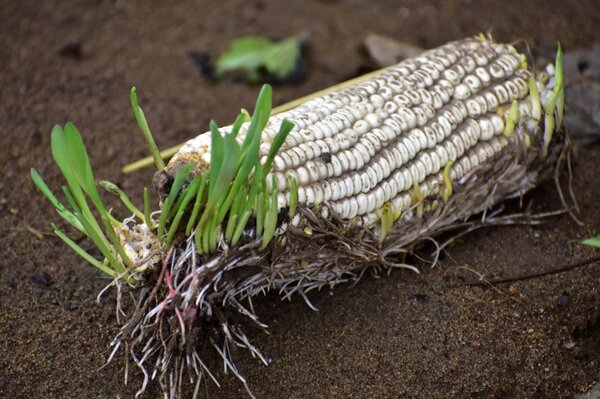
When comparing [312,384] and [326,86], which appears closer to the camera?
[312,384]

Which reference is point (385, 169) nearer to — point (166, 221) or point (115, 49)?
point (166, 221)

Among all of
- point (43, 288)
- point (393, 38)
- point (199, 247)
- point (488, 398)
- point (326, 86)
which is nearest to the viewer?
point (199, 247)

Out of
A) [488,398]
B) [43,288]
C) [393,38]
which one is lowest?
[488,398]

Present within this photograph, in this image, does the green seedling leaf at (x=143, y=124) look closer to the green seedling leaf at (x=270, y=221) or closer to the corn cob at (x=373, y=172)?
the corn cob at (x=373, y=172)

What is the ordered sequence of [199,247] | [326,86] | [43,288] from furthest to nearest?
[326,86] → [43,288] → [199,247]

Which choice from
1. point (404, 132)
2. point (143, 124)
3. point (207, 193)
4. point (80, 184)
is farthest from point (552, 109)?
point (80, 184)

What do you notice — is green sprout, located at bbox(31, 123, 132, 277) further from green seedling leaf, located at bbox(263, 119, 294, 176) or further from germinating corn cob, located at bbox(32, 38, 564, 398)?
green seedling leaf, located at bbox(263, 119, 294, 176)

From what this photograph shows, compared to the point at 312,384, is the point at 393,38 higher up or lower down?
higher up

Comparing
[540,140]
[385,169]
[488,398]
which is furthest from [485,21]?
[488,398]
